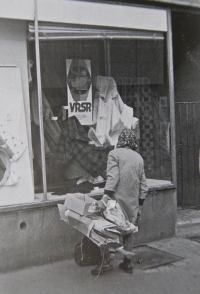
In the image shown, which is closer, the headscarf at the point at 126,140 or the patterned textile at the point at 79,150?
the headscarf at the point at 126,140

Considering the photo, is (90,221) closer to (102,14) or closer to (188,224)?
(102,14)

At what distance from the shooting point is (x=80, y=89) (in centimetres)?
736

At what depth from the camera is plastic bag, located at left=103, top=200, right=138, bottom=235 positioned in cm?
577

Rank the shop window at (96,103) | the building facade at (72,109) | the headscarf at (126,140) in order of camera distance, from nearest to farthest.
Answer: the headscarf at (126,140) < the building facade at (72,109) < the shop window at (96,103)

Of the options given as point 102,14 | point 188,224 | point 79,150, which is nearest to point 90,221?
point 79,150

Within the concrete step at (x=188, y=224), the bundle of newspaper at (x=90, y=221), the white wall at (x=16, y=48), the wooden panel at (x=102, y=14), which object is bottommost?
the concrete step at (x=188, y=224)

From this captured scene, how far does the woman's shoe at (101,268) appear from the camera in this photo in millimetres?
6066

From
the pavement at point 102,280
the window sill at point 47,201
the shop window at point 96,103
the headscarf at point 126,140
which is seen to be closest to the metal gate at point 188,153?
the shop window at point 96,103

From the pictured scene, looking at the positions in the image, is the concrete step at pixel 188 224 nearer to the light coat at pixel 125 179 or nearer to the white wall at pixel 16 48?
the light coat at pixel 125 179

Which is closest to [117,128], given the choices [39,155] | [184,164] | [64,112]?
[64,112]

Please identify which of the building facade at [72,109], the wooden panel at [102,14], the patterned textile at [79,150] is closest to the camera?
the building facade at [72,109]

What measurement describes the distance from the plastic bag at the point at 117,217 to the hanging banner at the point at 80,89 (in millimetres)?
1869

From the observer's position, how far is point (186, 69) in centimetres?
944

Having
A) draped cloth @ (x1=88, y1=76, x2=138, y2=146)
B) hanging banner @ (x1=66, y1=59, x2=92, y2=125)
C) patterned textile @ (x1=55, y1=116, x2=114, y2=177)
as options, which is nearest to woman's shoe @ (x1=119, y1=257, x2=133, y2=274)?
patterned textile @ (x1=55, y1=116, x2=114, y2=177)
